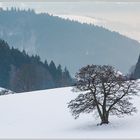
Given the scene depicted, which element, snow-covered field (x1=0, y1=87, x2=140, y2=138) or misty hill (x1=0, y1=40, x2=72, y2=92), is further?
misty hill (x1=0, y1=40, x2=72, y2=92)

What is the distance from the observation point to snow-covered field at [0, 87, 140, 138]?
30.5m

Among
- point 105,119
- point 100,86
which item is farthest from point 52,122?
point 100,86

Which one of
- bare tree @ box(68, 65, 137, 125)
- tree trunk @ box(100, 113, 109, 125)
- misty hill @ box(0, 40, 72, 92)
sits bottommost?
tree trunk @ box(100, 113, 109, 125)

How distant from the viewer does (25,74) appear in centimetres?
12475

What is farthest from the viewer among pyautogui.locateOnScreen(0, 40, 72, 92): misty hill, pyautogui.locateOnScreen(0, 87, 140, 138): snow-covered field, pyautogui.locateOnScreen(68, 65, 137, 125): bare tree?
pyautogui.locateOnScreen(0, 40, 72, 92): misty hill

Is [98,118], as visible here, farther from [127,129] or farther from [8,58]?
[8,58]

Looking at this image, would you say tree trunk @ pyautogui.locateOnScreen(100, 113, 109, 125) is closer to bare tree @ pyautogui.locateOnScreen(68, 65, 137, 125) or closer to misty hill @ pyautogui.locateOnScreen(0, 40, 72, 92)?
bare tree @ pyautogui.locateOnScreen(68, 65, 137, 125)

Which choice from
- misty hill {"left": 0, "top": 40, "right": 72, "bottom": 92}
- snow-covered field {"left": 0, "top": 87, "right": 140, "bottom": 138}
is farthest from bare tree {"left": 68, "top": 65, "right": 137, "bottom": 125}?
misty hill {"left": 0, "top": 40, "right": 72, "bottom": 92}

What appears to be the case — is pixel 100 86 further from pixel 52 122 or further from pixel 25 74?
pixel 25 74

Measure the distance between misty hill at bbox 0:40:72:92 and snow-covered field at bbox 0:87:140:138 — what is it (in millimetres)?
72403

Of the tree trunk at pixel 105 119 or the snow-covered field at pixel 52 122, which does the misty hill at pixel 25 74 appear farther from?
the tree trunk at pixel 105 119

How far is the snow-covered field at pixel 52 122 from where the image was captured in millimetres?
30469

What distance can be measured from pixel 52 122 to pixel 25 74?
3473 inches

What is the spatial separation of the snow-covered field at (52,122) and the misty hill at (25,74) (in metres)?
72.4
